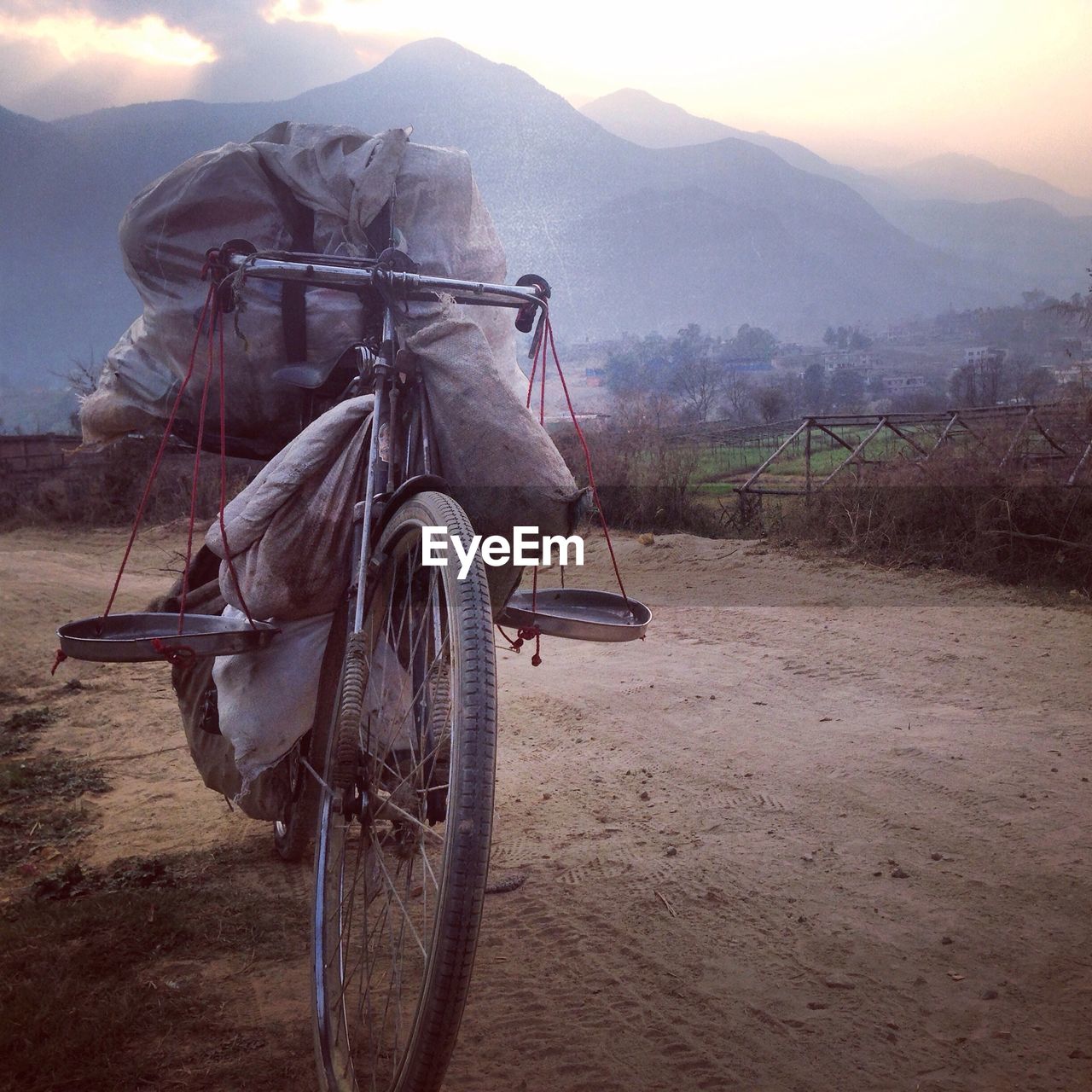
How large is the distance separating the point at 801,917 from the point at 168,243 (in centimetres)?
285

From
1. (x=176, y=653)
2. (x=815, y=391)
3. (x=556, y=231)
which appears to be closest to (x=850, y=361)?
(x=815, y=391)

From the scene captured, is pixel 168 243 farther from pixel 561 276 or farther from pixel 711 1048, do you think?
pixel 561 276

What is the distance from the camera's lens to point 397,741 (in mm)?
2369

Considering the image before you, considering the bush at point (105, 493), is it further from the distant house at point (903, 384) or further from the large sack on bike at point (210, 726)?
the distant house at point (903, 384)

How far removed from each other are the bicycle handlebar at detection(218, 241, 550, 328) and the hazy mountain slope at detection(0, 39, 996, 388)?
100400 millimetres

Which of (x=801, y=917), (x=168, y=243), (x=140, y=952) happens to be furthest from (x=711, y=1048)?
(x=168, y=243)

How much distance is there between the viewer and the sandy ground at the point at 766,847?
2.22 meters

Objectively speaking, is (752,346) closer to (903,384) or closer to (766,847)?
(903,384)

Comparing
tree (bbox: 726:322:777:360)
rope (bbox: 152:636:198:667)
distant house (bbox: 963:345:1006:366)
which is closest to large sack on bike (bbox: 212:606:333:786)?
rope (bbox: 152:636:198:667)

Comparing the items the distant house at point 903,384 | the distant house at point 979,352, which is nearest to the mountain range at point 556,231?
the distant house at point 979,352

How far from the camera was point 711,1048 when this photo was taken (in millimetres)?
2203

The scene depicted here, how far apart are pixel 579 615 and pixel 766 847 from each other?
3.57 feet

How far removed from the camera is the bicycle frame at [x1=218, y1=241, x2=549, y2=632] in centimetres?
233

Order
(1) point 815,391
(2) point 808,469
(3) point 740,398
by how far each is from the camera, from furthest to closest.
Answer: (1) point 815,391 → (3) point 740,398 → (2) point 808,469
